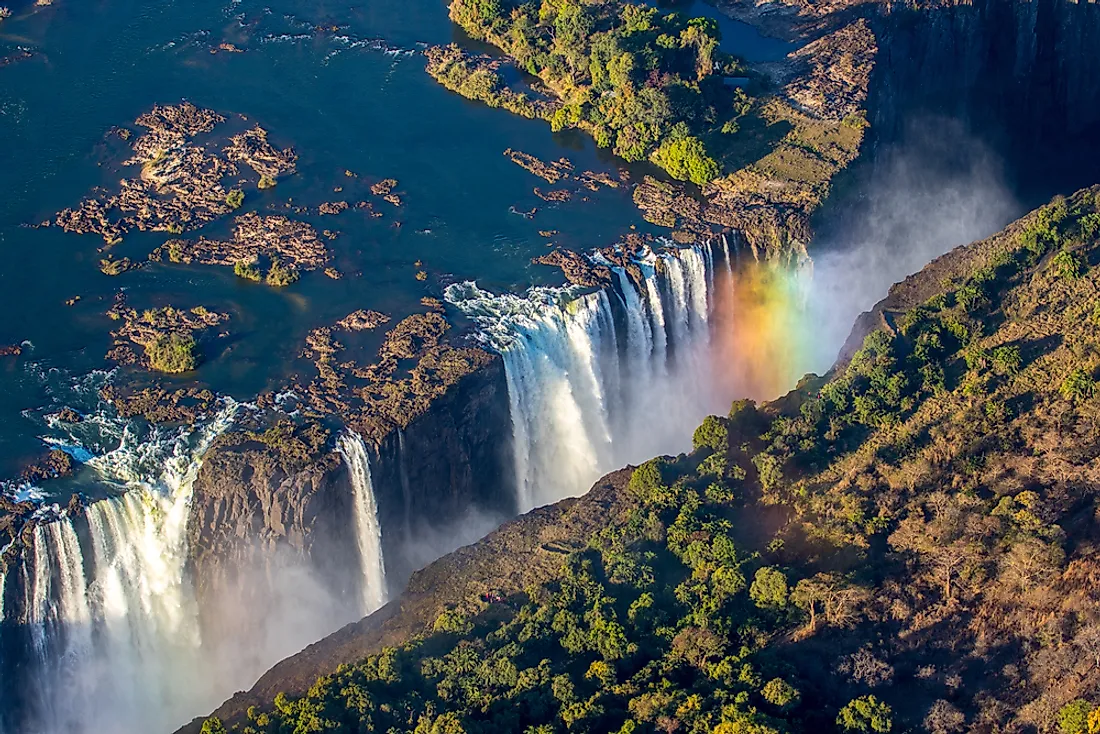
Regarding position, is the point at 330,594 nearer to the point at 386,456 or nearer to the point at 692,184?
the point at 386,456

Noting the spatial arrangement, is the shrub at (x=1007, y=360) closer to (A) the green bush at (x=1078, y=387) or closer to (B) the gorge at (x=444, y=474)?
(A) the green bush at (x=1078, y=387)

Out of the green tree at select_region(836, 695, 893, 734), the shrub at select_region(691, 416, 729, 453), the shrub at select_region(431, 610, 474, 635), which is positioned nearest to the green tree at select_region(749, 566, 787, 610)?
the green tree at select_region(836, 695, 893, 734)

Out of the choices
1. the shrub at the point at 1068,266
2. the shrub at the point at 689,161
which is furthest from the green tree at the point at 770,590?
the shrub at the point at 689,161

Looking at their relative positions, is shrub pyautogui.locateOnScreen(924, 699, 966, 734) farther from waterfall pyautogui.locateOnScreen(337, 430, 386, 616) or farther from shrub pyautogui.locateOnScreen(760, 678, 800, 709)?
waterfall pyautogui.locateOnScreen(337, 430, 386, 616)

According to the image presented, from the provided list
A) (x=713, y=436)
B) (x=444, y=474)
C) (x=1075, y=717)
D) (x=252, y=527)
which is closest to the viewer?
(x=1075, y=717)

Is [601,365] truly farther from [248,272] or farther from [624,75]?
[624,75]

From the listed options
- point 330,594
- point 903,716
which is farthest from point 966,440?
point 330,594

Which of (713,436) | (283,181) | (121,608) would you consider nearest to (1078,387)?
(713,436)
